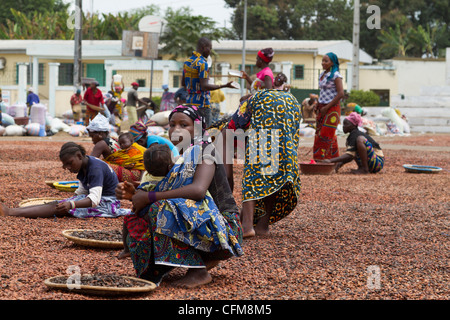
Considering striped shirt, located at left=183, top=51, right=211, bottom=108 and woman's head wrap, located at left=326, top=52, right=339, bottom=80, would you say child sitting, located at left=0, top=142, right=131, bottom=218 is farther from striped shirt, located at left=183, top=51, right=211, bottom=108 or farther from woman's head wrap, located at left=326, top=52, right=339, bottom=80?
woman's head wrap, located at left=326, top=52, right=339, bottom=80

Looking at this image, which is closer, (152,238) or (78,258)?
(152,238)

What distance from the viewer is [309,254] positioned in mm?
4820

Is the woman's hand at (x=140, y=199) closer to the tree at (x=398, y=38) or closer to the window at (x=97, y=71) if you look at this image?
the window at (x=97, y=71)

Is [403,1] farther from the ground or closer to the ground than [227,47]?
farther from the ground

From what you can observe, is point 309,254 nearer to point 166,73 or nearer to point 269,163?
point 269,163

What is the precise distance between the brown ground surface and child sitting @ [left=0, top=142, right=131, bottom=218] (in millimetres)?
108

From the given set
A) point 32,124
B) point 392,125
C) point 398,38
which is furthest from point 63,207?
point 398,38

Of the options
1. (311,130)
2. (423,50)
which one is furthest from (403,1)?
(311,130)

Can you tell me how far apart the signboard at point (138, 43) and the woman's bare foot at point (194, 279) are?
30.0 m

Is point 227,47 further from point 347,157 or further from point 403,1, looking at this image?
point 347,157

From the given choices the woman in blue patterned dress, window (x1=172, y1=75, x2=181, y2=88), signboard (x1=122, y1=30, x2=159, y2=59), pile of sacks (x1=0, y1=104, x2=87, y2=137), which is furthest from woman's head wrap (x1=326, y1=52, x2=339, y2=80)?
signboard (x1=122, y1=30, x2=159, y2=59)

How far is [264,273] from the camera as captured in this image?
13.8ft

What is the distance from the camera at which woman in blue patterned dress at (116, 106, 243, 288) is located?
3.72 m
